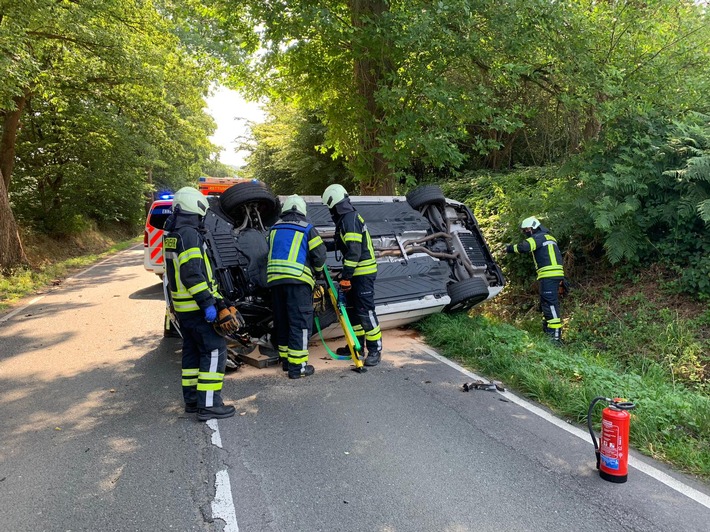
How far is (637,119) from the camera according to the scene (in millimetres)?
7609

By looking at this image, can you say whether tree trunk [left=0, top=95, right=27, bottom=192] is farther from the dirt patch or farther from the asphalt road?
the asphalt road

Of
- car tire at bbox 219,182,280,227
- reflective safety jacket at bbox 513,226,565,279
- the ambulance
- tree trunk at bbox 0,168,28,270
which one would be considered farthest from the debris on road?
tree trunk at bbox 0,168,28,270

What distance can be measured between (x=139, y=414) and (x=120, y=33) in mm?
11652

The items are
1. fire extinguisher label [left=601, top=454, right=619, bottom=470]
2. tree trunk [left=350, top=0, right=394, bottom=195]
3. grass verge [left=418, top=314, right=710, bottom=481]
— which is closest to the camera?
fire extinguisher label [left=601, top=454, right=619, bottom=470]

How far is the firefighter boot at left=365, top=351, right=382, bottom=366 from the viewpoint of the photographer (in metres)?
5.59

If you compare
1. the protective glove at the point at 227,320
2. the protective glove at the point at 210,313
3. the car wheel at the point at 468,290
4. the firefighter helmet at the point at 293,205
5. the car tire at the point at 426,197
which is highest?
the firefighter helmet at the point at 293,205

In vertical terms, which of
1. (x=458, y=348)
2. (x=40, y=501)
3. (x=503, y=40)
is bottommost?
(x=458, y=348)

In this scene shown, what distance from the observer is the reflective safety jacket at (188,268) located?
414 centimetres

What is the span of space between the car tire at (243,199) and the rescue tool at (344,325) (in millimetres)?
1133

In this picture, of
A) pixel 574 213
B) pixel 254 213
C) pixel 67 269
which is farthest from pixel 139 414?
pixel 67 269

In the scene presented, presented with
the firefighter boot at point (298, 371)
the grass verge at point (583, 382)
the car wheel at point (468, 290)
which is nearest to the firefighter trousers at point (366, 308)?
the firefighter boot at point (298, 371)

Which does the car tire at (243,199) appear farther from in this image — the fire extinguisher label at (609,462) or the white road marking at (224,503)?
the fire extinguisher label at (609,462)

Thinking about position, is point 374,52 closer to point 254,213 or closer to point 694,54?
point 254,213

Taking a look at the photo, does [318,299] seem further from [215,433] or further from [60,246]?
[60,246]
